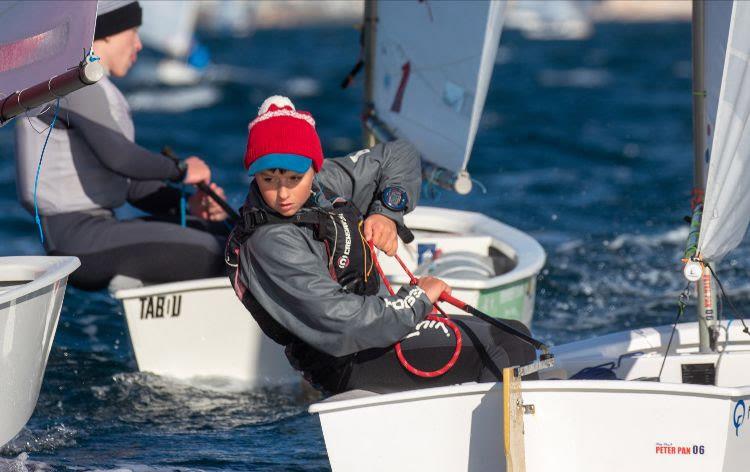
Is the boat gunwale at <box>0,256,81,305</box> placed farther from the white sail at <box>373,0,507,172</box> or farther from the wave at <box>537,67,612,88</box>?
the wave at <box>537,67,612,88</box>

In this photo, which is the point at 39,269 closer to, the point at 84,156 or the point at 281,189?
the point at 84,156

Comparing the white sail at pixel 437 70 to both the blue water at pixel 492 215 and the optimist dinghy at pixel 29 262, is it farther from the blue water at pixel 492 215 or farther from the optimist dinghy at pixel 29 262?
the optimist dinghy at pixel 29 262

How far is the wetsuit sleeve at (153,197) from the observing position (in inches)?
199

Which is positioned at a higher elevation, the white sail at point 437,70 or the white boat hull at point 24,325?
the white sail at point 437,70

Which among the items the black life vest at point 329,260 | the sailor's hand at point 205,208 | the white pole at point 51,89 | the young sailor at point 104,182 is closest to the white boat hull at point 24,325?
the white pole at point 51,89

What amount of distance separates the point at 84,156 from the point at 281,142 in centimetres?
188

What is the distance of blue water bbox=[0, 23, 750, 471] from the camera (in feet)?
13.6

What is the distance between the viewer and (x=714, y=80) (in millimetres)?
3592

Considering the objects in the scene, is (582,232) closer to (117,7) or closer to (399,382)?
(117,7)

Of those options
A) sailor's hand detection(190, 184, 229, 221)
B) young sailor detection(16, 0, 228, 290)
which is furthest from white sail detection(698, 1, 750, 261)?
sailor's hand detection(190, 184, 229, 221)

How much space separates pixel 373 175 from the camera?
3.45 m

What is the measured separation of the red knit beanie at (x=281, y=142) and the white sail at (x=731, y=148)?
1140 millimetres

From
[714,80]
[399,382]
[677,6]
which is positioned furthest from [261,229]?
[677,6]

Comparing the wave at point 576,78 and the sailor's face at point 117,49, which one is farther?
the wave at point 576,78
